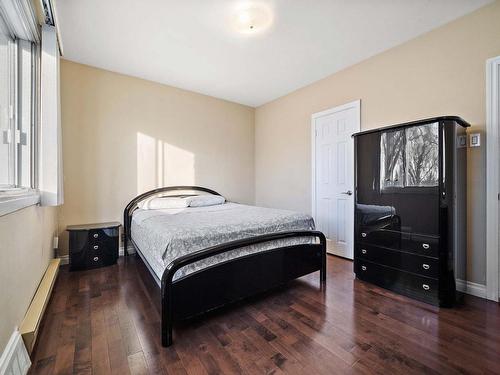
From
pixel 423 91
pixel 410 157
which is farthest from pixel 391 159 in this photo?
pixel 423 91

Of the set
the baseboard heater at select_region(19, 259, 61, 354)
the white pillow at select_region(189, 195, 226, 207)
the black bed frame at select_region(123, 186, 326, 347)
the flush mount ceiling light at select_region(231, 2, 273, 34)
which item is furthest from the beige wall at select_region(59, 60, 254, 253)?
the flush mount ceiling light at select_region(231, 2, 273, 34)

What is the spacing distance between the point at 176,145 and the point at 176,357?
3.08 meters

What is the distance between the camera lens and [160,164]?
3.71 meters

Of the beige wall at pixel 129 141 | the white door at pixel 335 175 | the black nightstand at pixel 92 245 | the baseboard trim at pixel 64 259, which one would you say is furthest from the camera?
the white door at pixel 335 175

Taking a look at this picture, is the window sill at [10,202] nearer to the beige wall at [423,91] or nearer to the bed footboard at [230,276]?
the bed footboard at [230,276]

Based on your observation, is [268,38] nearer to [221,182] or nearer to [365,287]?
[221,182]

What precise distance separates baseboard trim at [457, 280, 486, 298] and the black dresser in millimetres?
63

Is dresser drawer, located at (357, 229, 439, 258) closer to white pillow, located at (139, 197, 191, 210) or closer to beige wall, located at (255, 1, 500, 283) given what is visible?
beige wall, located at (255, 1, 500, 283)

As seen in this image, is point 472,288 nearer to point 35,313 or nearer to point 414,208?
point 414,208

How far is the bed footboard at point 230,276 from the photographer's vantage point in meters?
1.54

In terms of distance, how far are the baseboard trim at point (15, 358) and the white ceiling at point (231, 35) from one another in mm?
2595

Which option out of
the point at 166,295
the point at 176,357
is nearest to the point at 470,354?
the point at 176,357

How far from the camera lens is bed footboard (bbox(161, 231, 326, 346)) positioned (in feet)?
5.06

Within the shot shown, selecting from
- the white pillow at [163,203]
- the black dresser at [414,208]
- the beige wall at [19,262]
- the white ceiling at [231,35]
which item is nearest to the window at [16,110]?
the beige wall at [19,262]
